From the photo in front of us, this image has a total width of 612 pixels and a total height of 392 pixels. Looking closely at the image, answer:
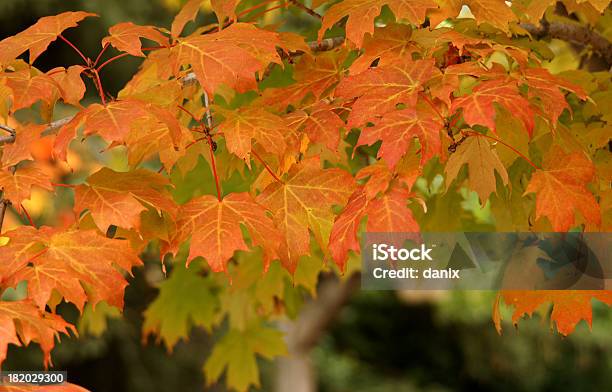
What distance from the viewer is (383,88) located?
1293mm

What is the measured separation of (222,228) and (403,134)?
0.31 meters

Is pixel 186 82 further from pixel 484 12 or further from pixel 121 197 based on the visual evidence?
pixel 484 12

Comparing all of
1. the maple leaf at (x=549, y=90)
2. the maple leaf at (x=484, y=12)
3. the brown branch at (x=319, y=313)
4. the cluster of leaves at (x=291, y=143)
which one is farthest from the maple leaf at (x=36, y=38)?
the brown branch at (x=319, y=313)

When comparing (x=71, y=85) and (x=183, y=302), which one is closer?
(x=71, y=85)

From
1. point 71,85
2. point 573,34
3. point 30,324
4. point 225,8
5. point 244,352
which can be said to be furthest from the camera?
point 244,352

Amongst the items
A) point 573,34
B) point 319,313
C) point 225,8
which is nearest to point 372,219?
point 225,8

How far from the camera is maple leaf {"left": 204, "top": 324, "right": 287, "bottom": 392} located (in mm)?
2936

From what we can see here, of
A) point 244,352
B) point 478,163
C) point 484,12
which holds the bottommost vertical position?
point 244,352

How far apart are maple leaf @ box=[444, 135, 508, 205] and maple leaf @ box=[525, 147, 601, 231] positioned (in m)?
0.06

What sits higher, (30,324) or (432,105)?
(432,105)

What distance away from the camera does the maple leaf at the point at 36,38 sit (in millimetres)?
1378

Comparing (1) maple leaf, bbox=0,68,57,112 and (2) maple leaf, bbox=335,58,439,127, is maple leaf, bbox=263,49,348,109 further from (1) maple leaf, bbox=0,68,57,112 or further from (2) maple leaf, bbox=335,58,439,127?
(1) maple leaf, bbox=0,68,57,112

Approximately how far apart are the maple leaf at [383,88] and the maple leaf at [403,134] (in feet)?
0.10

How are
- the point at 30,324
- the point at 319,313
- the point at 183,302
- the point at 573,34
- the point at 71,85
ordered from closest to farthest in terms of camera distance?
the point at 30,324
the point at 71,85
the point at 573,34
the point at 183,302
the point at 319,313
